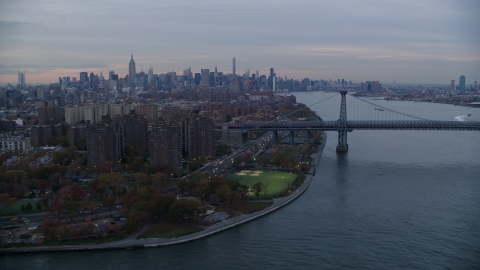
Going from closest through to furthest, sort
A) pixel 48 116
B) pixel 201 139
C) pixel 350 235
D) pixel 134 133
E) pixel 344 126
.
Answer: pixel 350 235, pixel 201 139, pixel 134 133, pixel 344 126, pixel 48 116

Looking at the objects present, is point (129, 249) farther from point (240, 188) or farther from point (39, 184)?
point (39, 184)

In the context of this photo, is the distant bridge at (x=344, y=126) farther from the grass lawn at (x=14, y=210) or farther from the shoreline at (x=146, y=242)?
the grass lawn at (x=14, y=210)

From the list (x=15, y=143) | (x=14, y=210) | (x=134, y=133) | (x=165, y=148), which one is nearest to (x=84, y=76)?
(x=15, y=143)

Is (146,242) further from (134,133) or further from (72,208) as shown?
(134,133)

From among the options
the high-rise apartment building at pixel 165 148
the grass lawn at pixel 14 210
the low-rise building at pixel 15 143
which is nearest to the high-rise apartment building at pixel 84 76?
the low-rise building at pixel 15 143

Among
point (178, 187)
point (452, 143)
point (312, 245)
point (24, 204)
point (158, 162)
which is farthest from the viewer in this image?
point (452, 143)

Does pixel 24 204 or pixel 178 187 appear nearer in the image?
pixel 24 204

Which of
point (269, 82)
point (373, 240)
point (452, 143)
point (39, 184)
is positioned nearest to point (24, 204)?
point (39, 184)
